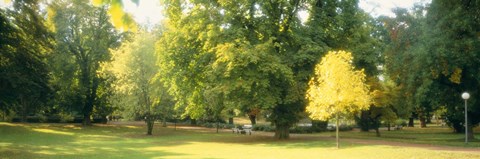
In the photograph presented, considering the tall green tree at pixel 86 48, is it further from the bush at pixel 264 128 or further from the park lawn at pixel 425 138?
the park lawn at pixel 425 138

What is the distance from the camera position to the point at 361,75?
78.9 ft

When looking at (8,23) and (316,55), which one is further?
(316,55)

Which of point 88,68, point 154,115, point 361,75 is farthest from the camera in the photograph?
point 88,68

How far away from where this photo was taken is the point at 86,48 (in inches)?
2127

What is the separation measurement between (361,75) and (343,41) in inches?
359

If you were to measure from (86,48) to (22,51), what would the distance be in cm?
2918

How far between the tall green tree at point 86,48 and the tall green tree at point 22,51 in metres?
24.3

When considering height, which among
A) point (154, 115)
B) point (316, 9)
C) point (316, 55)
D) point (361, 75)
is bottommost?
point (154, 115)

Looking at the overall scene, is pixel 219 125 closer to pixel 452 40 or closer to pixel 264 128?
pixel 264 128

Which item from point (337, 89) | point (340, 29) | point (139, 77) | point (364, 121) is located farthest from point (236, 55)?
point (364, 121)

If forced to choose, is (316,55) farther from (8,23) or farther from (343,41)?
(8,23)

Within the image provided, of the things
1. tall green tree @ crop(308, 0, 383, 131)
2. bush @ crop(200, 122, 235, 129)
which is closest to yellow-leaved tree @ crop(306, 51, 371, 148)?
tall green tree @ crop(308, 0, 383, 131)

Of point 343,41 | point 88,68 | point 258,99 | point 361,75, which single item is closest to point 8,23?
point 258,99

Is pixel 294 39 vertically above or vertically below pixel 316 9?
below
